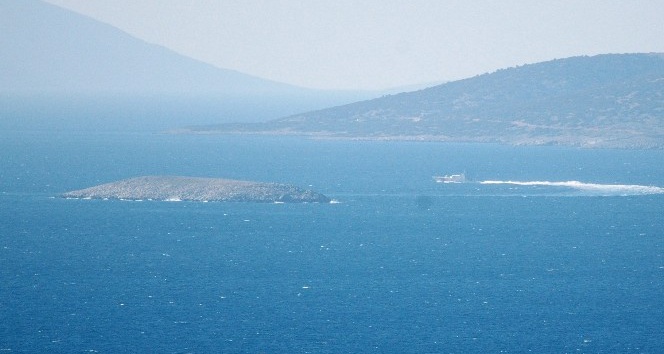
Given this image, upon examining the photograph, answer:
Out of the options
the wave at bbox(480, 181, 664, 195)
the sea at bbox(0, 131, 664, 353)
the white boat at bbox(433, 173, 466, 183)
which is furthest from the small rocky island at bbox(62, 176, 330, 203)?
the wave at bbox(480, 181, 664, 195)

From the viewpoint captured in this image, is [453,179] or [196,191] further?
[453,179]

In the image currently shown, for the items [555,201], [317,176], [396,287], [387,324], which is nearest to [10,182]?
[317,176]

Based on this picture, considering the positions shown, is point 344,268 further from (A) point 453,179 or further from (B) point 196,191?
(A) point 453,179

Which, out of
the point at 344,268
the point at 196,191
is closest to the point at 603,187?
the point at 196,191

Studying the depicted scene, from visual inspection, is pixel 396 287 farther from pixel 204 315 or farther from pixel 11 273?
pixel 11 273

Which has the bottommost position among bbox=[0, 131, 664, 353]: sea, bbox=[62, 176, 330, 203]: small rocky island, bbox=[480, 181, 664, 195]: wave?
bbox=[480, 181, 664, 195]: wave

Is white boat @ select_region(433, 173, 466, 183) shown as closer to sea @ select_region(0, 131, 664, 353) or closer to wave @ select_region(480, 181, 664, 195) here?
sea @ select_region(0, 131, 664, 353)
